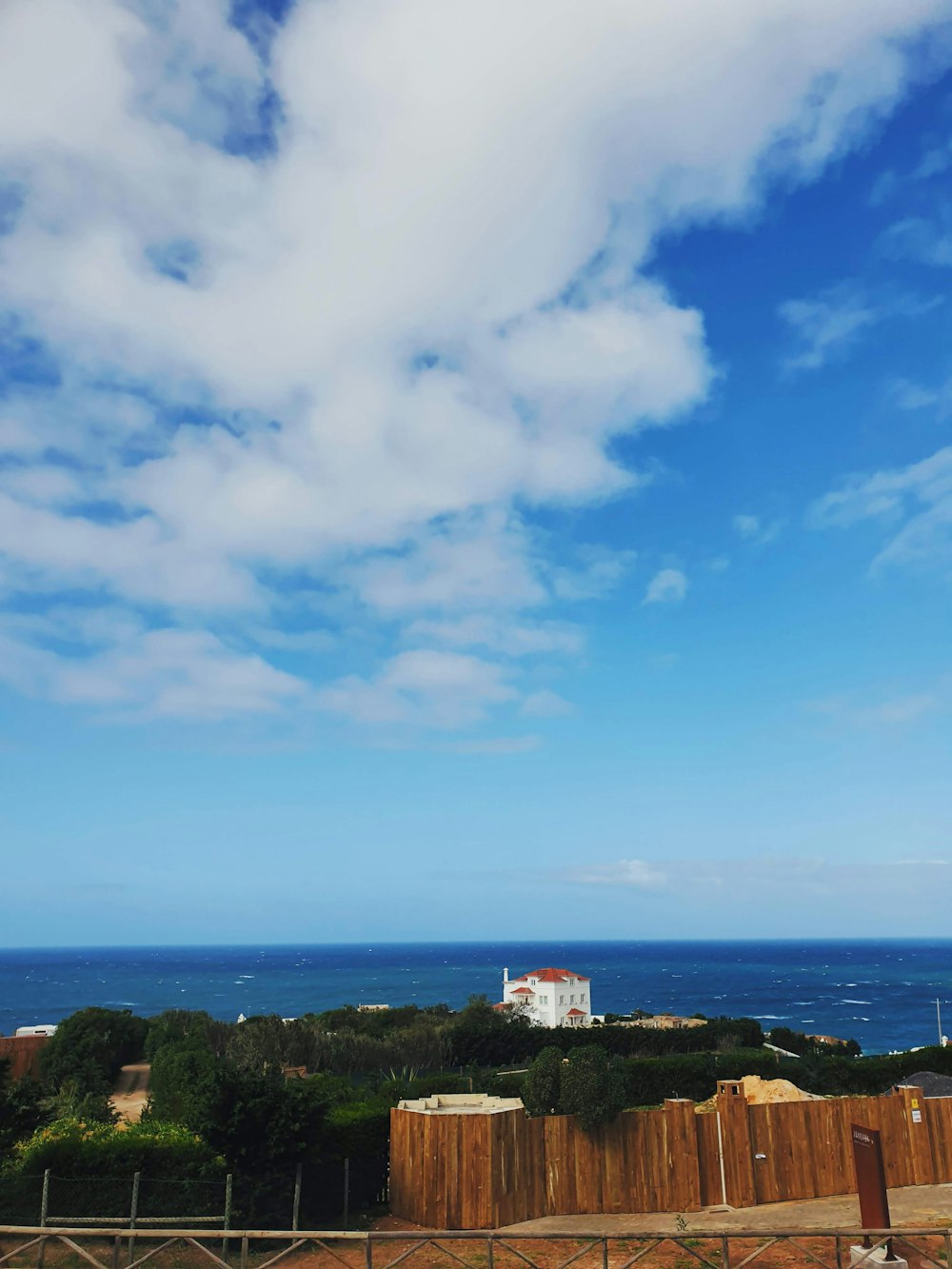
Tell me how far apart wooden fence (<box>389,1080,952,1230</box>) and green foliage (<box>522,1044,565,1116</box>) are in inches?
16.9

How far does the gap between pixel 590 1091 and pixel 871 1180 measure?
16.9ft

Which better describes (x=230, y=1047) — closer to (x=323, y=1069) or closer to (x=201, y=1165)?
(x=323, y=1069)

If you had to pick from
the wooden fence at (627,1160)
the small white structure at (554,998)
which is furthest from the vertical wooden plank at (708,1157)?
the small white structure at (554,998)

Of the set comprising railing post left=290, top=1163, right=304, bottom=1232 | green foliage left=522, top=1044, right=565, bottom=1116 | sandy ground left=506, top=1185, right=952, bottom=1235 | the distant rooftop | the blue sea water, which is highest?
green foliage left=522, top=1044, right=565, bottom=1116

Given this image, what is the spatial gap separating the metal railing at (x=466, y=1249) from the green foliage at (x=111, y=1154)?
1.16m

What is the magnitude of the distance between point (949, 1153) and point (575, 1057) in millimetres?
7814

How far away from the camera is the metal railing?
34.1 feet

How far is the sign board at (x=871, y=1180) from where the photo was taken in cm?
1145

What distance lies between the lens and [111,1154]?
44.1 ft

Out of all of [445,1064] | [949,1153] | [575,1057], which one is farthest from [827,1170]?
[445,1064]

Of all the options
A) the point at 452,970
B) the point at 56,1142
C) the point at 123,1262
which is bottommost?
the point at 452,970

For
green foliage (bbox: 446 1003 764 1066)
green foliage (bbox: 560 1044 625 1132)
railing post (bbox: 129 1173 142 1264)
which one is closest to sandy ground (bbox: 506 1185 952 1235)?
green foliage (bbox: 560 1044 625 1132)

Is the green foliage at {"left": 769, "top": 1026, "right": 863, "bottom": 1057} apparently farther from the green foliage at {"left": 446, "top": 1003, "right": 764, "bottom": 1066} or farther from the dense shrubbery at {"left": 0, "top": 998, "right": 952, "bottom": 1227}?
the green foliage at {"left": 446, "top": 1003, "right": 764, "bottom": 1066}

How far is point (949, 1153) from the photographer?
17.3 m
